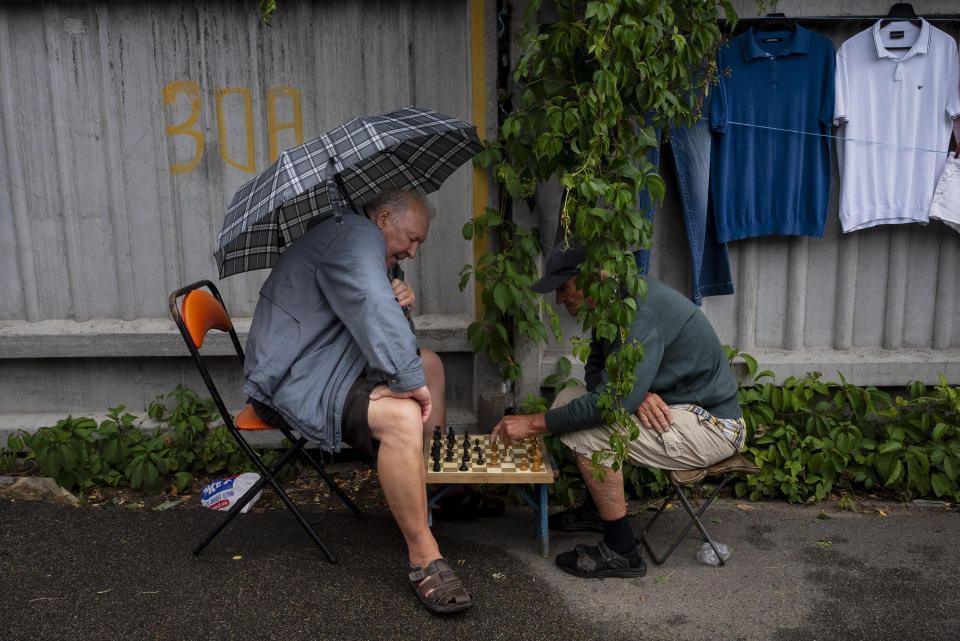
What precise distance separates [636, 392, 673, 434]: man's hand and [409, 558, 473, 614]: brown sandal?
3.47 ft

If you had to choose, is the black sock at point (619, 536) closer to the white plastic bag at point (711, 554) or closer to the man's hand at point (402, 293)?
the white plastic bag at point (711, 554)

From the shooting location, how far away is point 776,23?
449 centimetres

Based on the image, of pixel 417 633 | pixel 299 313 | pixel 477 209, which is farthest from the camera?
pixel 477 209

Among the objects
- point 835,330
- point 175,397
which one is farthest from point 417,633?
point 835,330

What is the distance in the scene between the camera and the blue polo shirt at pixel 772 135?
176 inches

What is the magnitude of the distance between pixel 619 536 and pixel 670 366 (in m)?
0.79

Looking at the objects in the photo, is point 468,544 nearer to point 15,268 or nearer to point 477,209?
point 477,209

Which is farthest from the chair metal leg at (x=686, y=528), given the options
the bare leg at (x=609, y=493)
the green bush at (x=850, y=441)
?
the green bush at (x=850, y=441)

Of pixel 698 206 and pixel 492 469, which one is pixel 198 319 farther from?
pixel 698 206

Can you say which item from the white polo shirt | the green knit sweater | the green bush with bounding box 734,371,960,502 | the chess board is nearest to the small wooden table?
the chess board

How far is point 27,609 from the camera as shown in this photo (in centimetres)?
345

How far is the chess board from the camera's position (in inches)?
141

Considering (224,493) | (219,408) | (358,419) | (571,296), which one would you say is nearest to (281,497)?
(219,408)

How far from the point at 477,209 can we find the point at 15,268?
287 centimetres
